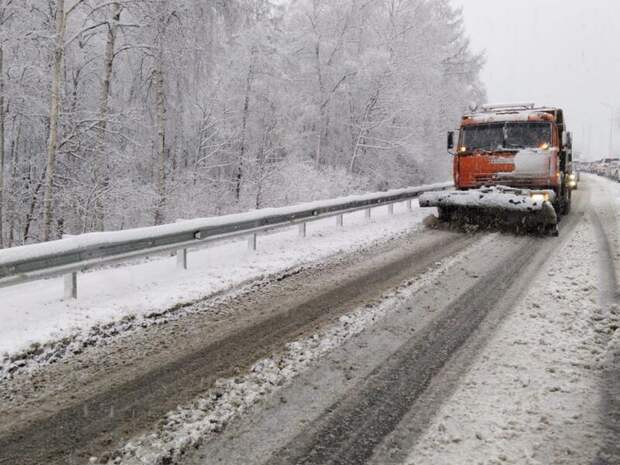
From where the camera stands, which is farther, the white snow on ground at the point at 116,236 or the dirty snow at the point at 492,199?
the dirty snow at the point at 492,199

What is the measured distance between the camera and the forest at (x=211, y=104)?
570 inches

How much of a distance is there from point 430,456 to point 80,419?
2.22 meters

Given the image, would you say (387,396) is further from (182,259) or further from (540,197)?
(540,197)

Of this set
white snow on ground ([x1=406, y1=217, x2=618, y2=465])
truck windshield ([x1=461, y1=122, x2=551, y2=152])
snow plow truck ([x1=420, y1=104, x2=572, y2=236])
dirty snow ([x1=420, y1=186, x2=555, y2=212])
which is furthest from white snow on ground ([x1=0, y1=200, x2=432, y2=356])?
truck windshield ([x1=461, y1=122, x2=551, y2=152])

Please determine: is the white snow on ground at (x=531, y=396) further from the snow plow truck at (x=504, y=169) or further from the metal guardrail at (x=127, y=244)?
the snow plow truck at (x=504, y=169)

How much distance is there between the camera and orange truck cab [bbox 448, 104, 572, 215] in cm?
1166

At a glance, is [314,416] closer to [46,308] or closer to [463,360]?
[463,360]

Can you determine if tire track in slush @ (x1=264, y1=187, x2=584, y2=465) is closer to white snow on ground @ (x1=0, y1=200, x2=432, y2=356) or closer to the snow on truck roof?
white snow on ground @ (x1=0, y1=200, x2=432, y2=356)

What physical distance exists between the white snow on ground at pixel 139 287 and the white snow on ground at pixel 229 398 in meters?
Answer: 1.89

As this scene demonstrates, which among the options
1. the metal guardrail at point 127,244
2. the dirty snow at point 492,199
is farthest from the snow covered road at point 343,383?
the dirty snow at point 492,199

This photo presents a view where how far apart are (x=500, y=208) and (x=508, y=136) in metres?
2.30

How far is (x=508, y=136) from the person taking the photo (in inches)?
476

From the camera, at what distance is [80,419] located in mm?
3252

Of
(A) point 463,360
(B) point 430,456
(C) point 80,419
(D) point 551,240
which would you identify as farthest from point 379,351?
(D) point 551,240
